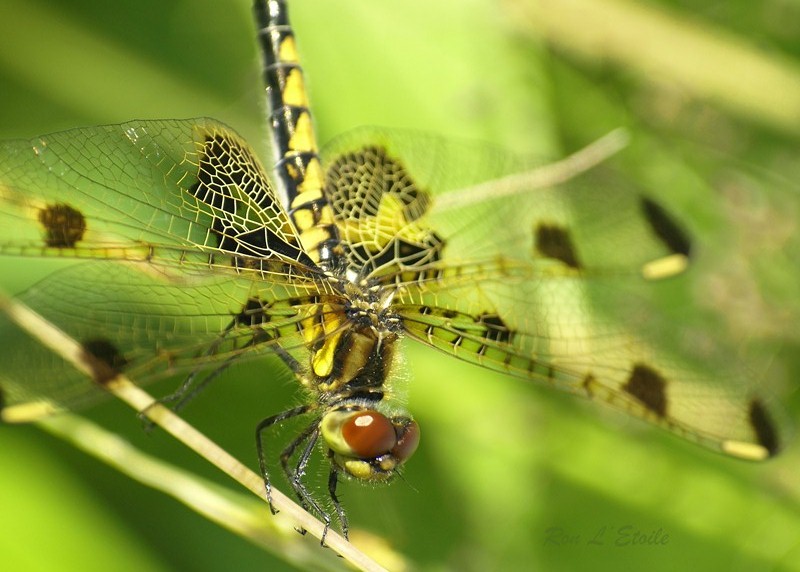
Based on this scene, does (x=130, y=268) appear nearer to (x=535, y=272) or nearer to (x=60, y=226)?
(x=60, y=226)

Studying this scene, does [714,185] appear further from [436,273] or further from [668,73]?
[436,273]

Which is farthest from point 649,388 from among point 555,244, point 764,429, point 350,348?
point 350,348

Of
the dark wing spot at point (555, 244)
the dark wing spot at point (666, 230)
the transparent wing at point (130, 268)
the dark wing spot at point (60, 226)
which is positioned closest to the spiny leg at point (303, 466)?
the transparent wing at point (130, 268)

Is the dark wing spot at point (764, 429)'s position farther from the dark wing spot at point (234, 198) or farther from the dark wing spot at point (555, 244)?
the dark wing spot at point (234, 198)

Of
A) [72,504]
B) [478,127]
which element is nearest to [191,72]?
[478,127]

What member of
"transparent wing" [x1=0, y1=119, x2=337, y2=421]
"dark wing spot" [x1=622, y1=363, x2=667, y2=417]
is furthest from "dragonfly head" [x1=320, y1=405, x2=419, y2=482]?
"dark wing spot" [x1=622, y1=363, x2=667, y2=417]

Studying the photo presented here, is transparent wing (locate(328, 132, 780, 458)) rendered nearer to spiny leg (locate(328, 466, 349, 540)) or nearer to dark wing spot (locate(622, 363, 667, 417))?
dark wing spot (locate(622, 363, 667, 417))
